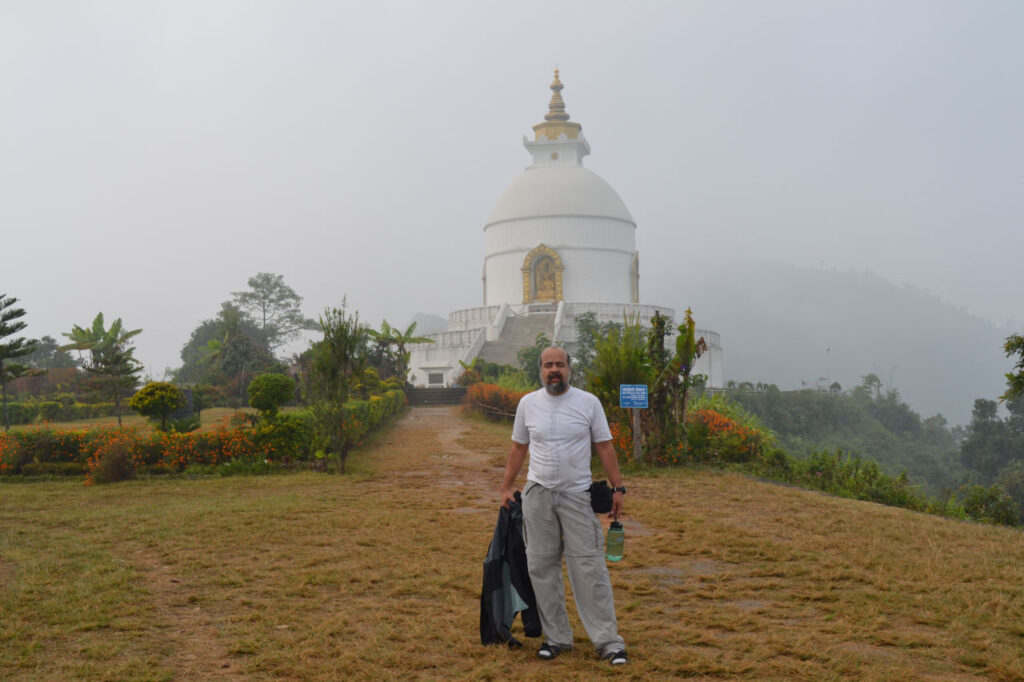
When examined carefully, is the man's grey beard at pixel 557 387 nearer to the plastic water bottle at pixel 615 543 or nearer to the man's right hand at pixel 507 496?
the man's right hand at pixel 507 496

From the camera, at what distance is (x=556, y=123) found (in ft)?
162

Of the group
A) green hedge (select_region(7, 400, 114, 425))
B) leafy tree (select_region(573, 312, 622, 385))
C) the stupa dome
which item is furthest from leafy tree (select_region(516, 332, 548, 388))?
the stupa dome

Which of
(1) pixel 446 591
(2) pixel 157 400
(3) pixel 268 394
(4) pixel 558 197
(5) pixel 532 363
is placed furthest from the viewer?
(4) pixel 558 197

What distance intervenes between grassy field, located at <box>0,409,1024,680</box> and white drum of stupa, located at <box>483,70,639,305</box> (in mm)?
35382

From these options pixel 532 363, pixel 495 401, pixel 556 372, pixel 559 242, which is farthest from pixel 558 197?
pixel 556 372

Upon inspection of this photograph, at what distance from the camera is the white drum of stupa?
148 ft

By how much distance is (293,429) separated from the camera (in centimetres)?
1338

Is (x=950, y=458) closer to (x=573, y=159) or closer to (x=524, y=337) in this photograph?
(x=524, y=337)

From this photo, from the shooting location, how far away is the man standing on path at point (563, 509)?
4484mm

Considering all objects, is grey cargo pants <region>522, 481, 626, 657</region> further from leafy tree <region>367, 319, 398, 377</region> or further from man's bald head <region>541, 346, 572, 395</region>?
leafy tree <region>367, 319, 398, 377</region>

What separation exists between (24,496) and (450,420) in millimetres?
13047

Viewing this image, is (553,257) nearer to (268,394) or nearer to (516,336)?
(516,336)

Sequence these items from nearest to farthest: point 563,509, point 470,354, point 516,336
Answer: point 563,509 → point 470,354 → point 516,336

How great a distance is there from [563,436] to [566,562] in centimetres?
70
